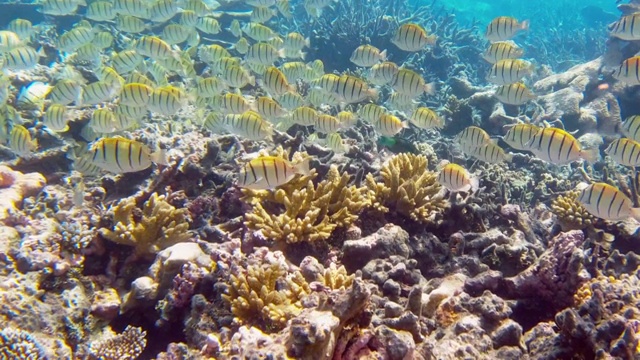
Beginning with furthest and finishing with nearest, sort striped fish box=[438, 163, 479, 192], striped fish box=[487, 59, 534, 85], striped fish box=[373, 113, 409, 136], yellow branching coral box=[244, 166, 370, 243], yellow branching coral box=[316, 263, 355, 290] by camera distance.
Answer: striped fish box=[487, 59, 534, 85], striped fish box=[373, 113, 409, 136], striped fish box=[438, 163, 479, 192], yellow branching coral box=[244, 166, 370, 243], yellow branching coral box=[316, 263, 355, 290]

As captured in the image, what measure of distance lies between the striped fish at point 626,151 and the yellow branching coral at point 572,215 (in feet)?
2.39

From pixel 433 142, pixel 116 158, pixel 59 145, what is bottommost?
pixel 59 145

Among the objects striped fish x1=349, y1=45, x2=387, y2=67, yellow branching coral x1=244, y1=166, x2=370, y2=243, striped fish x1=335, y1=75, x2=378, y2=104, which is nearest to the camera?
yellow branching coral x1=244, y1=166, x2=370, y2=243

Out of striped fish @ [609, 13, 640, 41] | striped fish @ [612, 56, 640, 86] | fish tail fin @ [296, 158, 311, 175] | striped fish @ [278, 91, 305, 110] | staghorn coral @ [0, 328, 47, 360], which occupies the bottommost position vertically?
staghorn coral @ [0, 328, 47, 360]

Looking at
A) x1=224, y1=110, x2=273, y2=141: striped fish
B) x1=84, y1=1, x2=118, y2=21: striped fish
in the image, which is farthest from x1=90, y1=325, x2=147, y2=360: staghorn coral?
x1=84, y1=1, x2=118, y2=21: striped fish

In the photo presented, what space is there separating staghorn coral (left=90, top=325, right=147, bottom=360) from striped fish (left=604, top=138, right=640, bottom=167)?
226 inches

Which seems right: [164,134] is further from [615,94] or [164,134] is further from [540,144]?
[615,94]

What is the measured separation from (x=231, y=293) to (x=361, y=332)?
1.29m

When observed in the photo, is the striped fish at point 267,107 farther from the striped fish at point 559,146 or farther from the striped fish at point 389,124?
the striped fish at point 559,146

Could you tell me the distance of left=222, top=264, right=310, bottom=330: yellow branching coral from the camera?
306 centimetres

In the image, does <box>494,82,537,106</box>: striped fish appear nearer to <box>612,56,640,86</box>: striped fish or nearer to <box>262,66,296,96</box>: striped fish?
<box>612,56,640,86</box>: striped fish

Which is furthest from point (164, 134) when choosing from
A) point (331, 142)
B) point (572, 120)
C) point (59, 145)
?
point (572, 120)

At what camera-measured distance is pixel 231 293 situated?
341cm

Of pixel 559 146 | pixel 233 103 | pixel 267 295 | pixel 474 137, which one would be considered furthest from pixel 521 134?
pixel 233 103
